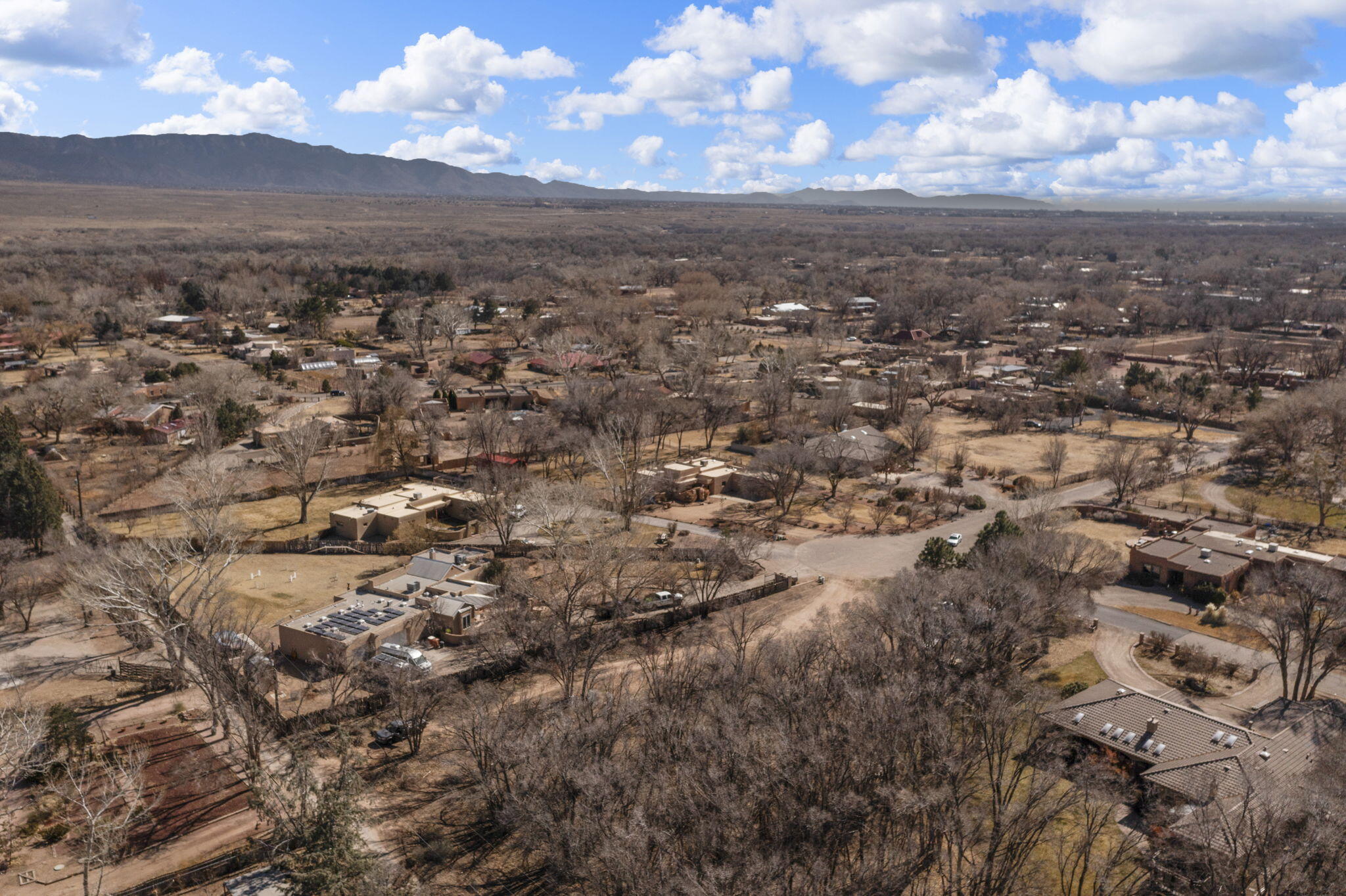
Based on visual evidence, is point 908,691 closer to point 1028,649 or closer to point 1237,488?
point 1028,649

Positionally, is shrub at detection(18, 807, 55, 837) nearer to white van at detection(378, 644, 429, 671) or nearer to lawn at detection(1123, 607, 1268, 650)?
white van at detection(378, 644, 429, 671)

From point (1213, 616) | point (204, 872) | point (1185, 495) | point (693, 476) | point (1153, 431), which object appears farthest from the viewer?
point (1153, 431)

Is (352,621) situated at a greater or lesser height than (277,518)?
greater

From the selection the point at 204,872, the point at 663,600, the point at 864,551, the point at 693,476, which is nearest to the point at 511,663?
the point at 663,600

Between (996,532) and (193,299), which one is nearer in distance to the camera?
(996,532)

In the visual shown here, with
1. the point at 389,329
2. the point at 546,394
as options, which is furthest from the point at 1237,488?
the point at 389,329

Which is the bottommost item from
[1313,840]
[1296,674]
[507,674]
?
[507,674]

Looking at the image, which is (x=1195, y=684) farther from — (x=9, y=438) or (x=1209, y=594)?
(x=9, y=438)
